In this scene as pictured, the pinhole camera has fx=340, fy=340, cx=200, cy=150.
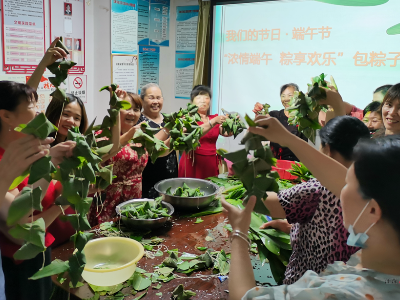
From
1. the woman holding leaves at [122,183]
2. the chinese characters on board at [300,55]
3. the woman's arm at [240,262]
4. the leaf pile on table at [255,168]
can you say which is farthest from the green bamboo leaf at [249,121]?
the chinese characters on board at [300,55]

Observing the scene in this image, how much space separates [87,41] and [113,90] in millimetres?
2811

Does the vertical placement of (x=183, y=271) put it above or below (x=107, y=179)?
below

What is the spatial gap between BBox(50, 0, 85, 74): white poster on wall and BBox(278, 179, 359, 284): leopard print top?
3.12 metres

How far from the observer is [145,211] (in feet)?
6.95

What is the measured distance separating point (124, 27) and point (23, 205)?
12.7 ft

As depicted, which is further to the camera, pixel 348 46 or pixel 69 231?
pixel 348 46

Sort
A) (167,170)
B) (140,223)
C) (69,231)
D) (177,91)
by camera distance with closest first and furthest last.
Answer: (69,231), (140,223), (167,170), (177,91)

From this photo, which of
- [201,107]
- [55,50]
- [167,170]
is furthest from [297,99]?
[201,107]

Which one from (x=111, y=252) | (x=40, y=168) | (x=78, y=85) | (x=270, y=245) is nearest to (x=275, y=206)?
(x=270, y=245)

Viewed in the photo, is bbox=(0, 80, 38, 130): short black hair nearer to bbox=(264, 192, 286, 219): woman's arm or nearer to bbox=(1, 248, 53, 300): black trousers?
bbox=(1, 248, 53, 300): black trousers

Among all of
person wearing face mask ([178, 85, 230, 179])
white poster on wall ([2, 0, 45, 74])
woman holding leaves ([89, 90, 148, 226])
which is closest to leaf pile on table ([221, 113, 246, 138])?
woman holding leaves ([89, 90, 148, 226])

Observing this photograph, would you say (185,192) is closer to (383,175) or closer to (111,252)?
(111,252)

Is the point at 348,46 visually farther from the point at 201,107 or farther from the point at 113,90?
the point at 113,90

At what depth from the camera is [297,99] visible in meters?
1.76
